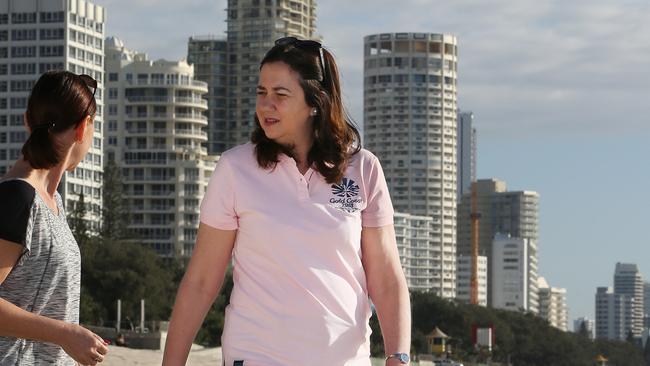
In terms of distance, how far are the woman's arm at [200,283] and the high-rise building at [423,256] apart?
581 ft

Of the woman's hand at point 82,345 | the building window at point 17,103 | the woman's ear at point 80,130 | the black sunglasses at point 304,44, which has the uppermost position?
the building window at point 17,103

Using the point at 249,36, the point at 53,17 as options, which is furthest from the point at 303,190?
the point at 249,36

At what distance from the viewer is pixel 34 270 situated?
486 cm

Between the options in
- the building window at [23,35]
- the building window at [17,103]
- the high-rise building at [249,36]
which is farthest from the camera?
the high-rise building at [249,36]

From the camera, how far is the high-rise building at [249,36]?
536ft

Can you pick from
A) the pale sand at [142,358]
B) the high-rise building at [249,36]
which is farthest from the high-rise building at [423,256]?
the pale sand at [142,358]

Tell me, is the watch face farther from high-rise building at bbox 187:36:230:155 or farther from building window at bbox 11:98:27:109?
high-rise building at bbox 187:36:230:155

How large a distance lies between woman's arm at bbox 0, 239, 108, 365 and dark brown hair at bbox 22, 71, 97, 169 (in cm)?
31

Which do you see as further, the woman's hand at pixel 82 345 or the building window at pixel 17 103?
the building window at pixel 17 103

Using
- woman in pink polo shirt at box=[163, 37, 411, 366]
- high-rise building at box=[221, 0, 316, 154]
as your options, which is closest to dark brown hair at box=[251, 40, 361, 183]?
woman in pink polo shirt at box=[163, 37, 411, 366]

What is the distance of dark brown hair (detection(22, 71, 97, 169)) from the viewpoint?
4.94 m

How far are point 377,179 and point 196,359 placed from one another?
29694mm

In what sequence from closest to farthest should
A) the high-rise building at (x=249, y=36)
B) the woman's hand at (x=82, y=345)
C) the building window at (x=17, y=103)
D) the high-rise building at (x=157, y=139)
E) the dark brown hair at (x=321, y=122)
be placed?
the woman's hand at (x=82, y=345)
the dark brown hair at (x=321, y=122)
the building window at (x=17, y=103)
the high-rise building at (x=157, y=139)
the high-rise building at (x=249, y=36)

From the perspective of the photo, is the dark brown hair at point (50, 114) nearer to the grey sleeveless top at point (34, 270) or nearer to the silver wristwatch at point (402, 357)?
the grey sleeveless top at point (34, 270)
